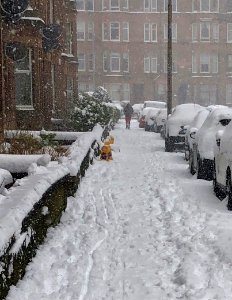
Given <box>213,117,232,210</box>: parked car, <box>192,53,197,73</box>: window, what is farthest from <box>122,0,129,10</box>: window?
<box>213,117,232,210</box>: parked car

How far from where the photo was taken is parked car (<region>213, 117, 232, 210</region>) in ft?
30.8

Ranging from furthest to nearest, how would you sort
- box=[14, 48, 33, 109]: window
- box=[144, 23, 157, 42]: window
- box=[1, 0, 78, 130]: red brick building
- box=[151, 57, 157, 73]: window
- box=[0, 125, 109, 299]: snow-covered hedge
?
box=[144, 23, 157, 42]: window
box=[151, 57, 157, 73]: window
box=[14, 48, 33, 109]: window
box=[1, 0, 78, 130]: red brick building
box=[0, 125, 109, 299]: snow-covered hedge

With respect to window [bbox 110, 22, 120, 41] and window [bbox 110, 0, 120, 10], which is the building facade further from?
window [bbox 110, 22, 120, 41]

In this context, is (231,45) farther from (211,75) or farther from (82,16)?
(82,16)

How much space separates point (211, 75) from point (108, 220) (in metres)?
62.8

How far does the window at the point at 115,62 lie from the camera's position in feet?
224

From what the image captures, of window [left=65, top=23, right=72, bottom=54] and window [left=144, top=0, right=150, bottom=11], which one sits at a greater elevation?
window [left=144, top=0, right=150, bottom=11]

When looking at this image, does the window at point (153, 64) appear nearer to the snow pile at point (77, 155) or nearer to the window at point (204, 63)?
the window at point (204, 63)

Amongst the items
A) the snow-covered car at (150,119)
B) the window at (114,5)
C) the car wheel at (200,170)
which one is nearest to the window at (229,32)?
the window at (114,5)

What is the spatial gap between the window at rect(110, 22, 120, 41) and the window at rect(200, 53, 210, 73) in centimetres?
1048

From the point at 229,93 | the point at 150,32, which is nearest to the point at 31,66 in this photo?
the point at 150,32

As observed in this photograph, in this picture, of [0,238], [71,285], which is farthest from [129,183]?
[0,238]

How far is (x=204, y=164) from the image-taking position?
12320mm

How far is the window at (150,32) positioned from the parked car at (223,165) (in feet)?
196
